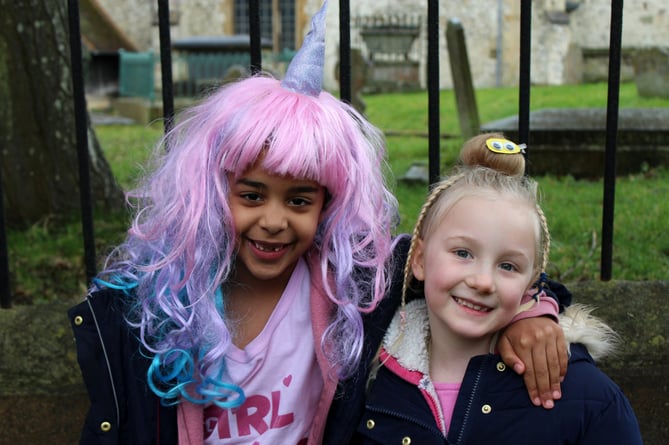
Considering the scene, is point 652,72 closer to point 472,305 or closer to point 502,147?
point 502,147

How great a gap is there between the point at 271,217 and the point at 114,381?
21.9 inches

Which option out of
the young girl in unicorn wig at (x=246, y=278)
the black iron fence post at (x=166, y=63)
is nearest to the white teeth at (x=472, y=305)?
the young girl in unicorn wig at (x=246, y=278)

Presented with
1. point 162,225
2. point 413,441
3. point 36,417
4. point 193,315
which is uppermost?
point 162,225

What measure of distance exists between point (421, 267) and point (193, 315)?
0.58 meters

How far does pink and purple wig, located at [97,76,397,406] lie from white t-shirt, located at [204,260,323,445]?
7 centimetres

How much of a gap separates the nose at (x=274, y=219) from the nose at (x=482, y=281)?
458 mm

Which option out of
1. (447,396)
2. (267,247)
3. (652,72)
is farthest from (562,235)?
(652,72)

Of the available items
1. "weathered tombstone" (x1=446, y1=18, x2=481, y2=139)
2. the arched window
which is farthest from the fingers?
the arched window

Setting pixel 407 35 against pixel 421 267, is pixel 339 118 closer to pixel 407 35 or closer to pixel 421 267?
pixel 421 267

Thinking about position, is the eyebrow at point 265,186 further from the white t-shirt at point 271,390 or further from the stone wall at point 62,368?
the stone wall at point 62,368

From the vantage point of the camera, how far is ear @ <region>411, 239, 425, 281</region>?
205 cm

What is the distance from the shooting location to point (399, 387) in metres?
1.98

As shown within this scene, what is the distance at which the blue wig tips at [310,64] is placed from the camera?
78.8 inches

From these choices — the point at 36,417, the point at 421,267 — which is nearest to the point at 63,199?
the point at 36,417
